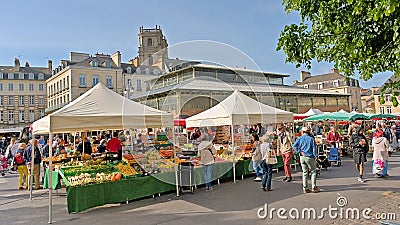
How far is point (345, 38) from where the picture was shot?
4.81m

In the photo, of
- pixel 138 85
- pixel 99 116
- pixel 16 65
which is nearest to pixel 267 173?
pixel 138 85

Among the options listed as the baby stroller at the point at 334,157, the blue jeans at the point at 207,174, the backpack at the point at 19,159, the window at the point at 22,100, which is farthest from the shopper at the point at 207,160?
the window at the point at 22,100

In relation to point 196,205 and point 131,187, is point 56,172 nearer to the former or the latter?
point 131,187

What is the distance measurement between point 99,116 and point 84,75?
44.1 meters

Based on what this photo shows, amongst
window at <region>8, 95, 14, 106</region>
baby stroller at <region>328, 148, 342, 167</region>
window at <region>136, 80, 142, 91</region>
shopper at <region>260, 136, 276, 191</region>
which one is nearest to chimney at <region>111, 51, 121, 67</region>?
window at <region>8, 95, 14, 106</region>

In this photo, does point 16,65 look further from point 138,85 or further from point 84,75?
point 138,85

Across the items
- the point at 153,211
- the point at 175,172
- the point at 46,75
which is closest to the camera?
the point at 153,211

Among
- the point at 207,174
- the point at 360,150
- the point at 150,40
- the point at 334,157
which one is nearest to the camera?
the point at 207,174

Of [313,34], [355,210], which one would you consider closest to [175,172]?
[355,210]

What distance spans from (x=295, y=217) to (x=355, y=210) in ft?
4.36

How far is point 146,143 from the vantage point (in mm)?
14414

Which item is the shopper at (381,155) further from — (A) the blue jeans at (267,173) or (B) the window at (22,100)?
(B) the window at (22,100)

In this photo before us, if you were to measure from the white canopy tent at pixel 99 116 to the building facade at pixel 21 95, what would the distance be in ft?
208

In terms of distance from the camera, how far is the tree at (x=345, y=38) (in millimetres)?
4480
